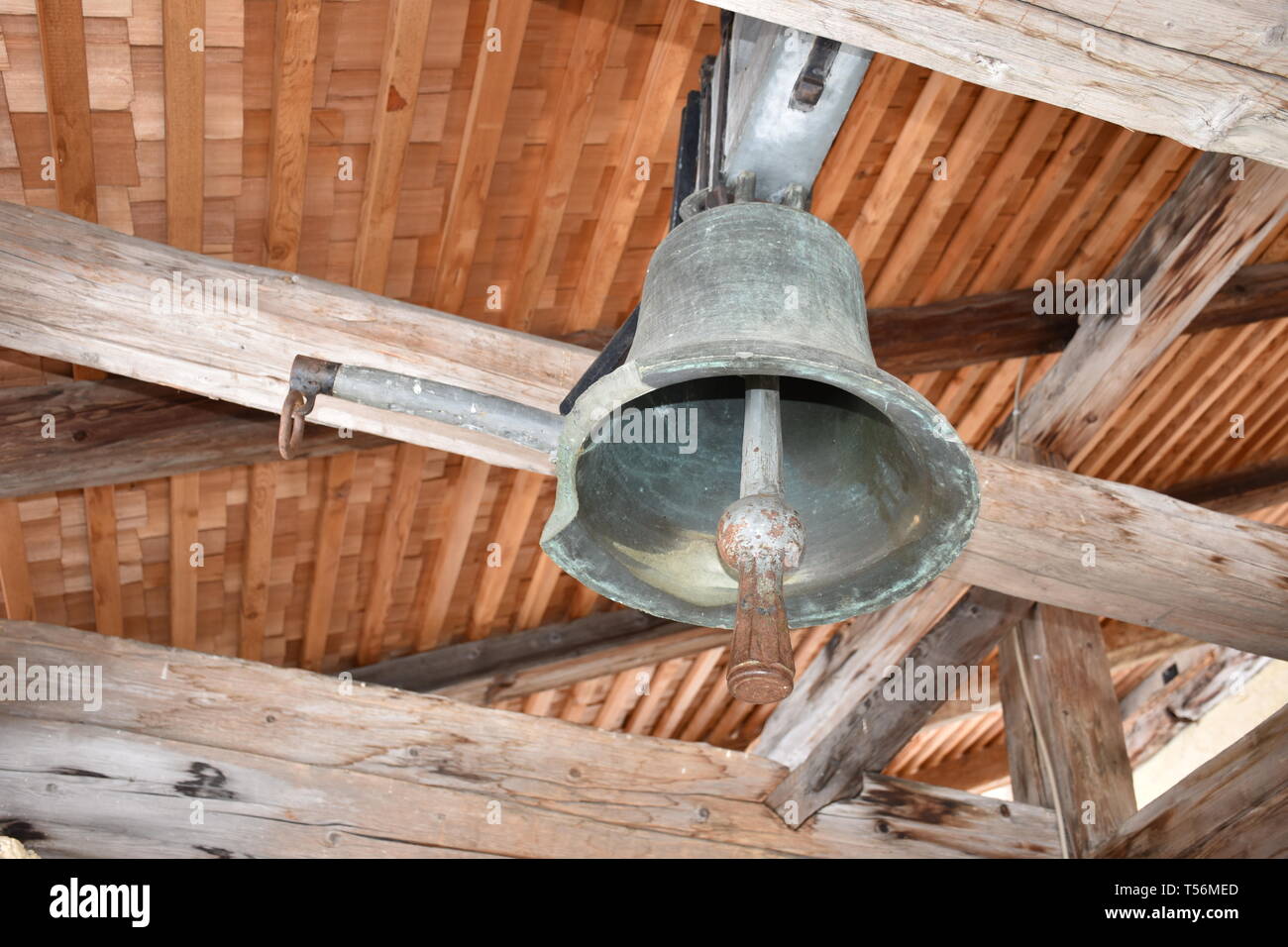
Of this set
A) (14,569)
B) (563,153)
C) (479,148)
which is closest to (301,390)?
(479,148)

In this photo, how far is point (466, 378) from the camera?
2.65 metres

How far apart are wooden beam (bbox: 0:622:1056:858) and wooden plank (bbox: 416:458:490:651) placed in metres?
0.90

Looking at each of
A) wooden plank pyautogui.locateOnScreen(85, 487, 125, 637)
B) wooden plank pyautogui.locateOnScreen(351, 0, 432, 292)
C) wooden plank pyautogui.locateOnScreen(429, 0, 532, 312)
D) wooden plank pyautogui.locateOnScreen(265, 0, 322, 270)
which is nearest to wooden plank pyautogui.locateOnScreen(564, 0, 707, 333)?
wooden plank pyautogui.locateOnScreen(429, 0, 532, 312)

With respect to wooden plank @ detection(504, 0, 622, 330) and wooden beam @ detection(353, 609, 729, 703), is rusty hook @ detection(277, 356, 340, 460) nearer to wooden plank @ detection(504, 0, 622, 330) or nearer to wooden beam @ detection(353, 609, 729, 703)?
wooden plank @ detection(504, 0, 622, 330)

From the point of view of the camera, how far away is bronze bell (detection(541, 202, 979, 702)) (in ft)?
5.18

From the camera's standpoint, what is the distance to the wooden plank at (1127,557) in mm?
2783

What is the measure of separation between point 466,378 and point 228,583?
1.83 meters

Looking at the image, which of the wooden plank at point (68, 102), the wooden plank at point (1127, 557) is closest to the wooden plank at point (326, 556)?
the wooden plank at point (68, 102)

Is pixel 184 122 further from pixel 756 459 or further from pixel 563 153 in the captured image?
pixel 756 459

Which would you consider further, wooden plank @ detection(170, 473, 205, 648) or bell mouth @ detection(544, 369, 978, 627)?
wooden plank @ detection(170, 473, 205, 648)

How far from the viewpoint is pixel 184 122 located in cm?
283
